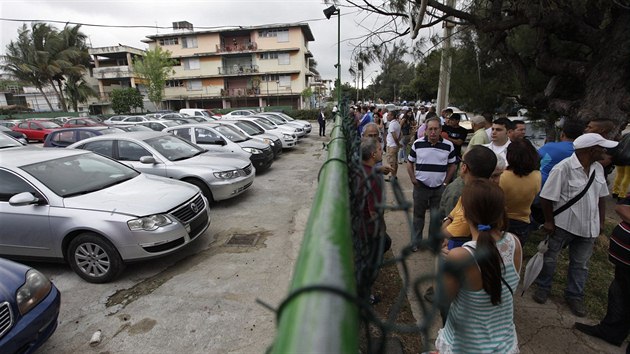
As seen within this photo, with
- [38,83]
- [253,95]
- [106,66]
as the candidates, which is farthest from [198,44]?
[38,83]

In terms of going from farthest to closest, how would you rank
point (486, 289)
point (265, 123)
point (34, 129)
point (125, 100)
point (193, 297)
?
point (125, 100) < point (34, 129) < point (265, 123) < point (193, 297) < point (486, 289)

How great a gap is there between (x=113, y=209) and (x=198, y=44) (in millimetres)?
41839

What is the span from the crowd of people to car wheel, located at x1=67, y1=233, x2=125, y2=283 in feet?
10.3

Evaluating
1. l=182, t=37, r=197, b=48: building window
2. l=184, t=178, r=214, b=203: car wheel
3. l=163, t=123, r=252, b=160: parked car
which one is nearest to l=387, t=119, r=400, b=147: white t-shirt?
l=163, t=123, r=252, b=160: parked car

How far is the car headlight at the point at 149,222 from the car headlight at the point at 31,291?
96 cm

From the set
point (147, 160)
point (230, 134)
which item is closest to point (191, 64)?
point (230, 134)

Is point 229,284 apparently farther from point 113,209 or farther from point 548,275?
point 548,275

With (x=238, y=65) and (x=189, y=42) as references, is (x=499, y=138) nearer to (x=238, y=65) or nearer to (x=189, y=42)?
(x=238, y=65)

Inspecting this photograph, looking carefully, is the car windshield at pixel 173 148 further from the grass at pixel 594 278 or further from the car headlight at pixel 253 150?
the grass at pixel 594 278

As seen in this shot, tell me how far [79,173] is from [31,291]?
6.90ft

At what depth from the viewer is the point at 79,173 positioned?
14.1 ft

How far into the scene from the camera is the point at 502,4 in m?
4.92

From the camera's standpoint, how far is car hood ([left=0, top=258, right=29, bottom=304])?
8.08ft

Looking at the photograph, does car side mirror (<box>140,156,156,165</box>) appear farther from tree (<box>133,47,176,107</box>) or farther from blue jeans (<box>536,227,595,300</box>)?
tree (<box>133,47,176,107</box>)
